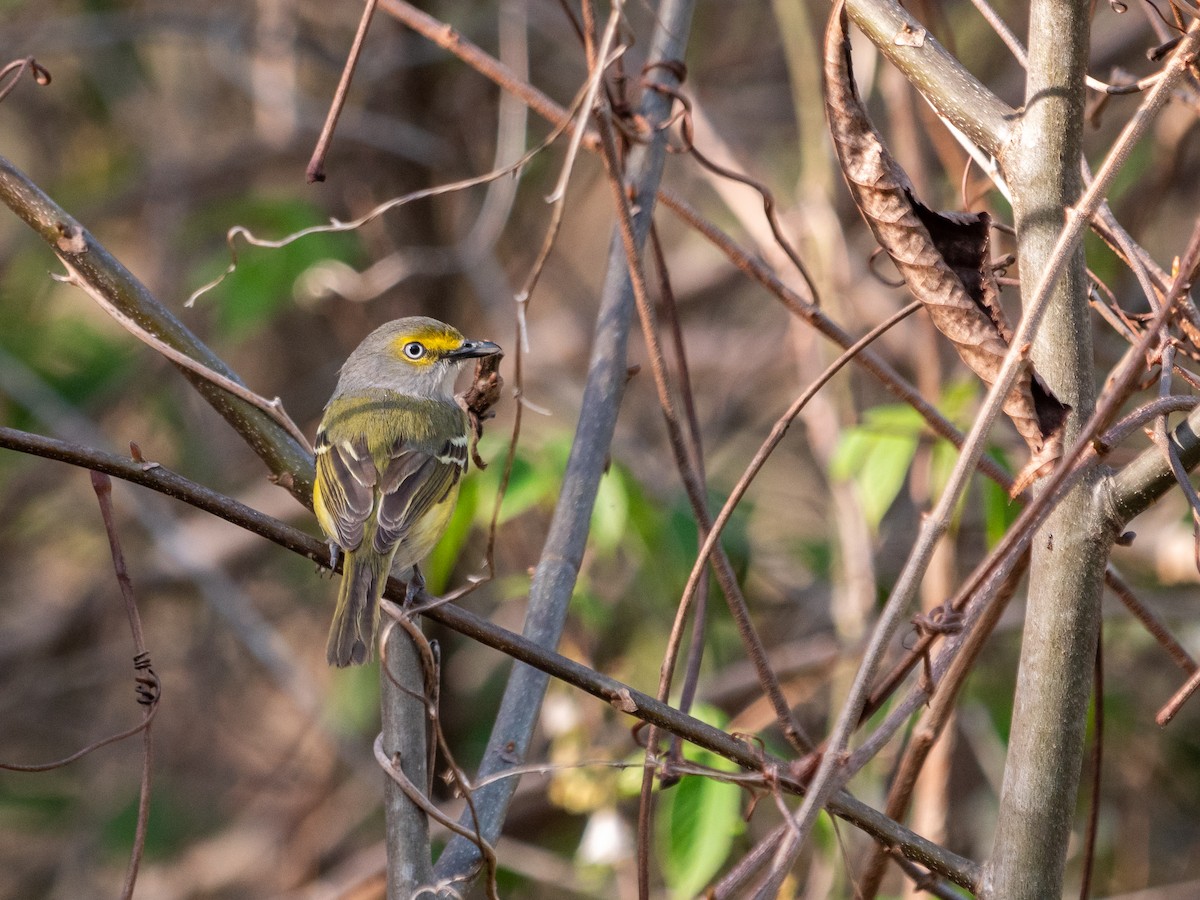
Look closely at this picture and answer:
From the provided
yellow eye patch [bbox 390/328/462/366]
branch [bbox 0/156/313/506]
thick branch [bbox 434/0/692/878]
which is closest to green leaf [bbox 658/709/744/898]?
thick branch [bbox 434/0/692/878]

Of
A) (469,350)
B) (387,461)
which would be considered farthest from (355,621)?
(469,350)

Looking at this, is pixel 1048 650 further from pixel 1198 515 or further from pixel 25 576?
pixel 25 576

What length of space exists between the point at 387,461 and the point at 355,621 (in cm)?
83

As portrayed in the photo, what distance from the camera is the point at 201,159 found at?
6.46 metres

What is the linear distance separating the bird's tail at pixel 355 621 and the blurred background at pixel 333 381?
123 centimetres

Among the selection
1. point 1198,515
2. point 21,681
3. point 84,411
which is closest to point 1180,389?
point 1198,515

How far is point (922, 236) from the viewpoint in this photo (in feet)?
5.91

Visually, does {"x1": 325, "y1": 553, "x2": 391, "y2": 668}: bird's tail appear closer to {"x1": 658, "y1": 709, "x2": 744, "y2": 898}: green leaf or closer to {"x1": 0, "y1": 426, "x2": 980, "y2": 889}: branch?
{"x1": 658, "y1": 709, "x2": 744, "y2": 898}: green leaf

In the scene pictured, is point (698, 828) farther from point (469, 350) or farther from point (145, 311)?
point (469, 350)

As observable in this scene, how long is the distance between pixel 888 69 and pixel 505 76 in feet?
8.07

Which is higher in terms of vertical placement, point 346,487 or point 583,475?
point 346,487

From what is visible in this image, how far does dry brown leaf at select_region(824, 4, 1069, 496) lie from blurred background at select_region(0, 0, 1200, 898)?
2.28 meters

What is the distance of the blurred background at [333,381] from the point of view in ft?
15.7

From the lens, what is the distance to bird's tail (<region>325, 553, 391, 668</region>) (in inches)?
114
